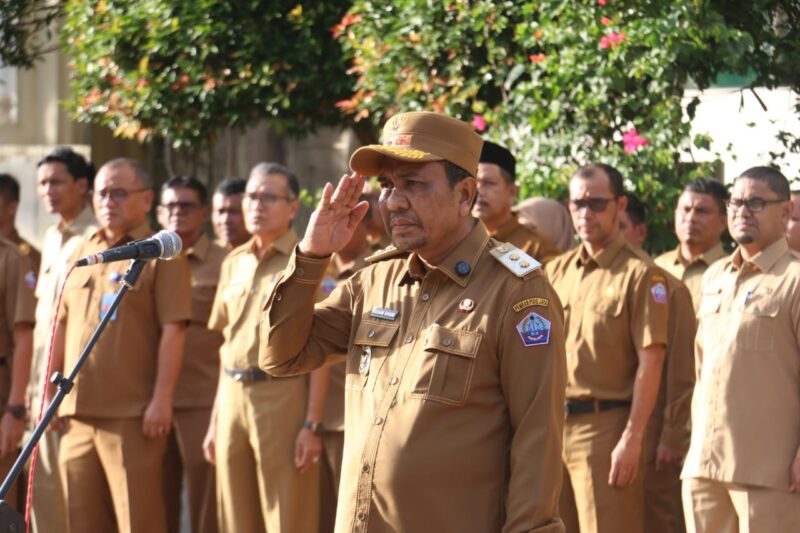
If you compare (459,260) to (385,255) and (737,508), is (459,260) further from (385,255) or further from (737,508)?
(737,508)

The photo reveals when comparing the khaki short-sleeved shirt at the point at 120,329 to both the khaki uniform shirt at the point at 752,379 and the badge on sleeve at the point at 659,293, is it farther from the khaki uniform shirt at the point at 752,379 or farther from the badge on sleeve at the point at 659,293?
the khaki uniform shirt at the point at 752,379

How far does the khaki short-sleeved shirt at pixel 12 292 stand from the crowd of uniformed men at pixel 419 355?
1 cm

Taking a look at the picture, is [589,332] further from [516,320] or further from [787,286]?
[516,320]

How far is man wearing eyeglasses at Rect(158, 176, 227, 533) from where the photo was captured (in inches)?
303

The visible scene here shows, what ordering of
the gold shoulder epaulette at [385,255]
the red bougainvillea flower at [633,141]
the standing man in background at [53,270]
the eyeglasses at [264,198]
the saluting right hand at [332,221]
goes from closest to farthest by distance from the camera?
the saluting right hand at [332,221] < the gold shoulder epaulette at [385,255] < the red bougainvillea flower at [633,141] < the eyeglasses at [264,198] < the standing man in background at [53,270]

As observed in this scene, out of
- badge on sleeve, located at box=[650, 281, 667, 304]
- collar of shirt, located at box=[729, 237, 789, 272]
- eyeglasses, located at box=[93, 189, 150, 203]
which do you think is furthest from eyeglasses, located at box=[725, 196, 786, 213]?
eyeglasses, located at box=[93, 189, 150, 203]

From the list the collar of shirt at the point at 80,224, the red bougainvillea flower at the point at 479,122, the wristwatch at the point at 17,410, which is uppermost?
the red bougainvillea flower at the point at 479,122

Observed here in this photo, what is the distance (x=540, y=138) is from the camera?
7480mm

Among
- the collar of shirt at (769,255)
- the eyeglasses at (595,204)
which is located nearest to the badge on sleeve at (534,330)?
the collar of shirt at (769,255)

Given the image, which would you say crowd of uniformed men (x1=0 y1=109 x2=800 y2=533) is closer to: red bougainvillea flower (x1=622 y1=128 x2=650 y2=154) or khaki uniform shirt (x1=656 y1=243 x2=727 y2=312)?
khaki uniform shirt (x1=656 y1=243 x2=727 y2=312)

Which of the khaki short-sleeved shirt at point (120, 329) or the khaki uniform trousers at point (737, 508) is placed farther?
the khaki short-sleeved shirt at point (120, 329)

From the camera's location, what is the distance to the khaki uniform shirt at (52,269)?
24.3 feet

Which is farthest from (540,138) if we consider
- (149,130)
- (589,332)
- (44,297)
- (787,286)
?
(149,130)

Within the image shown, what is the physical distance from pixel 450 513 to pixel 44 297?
452 cm
